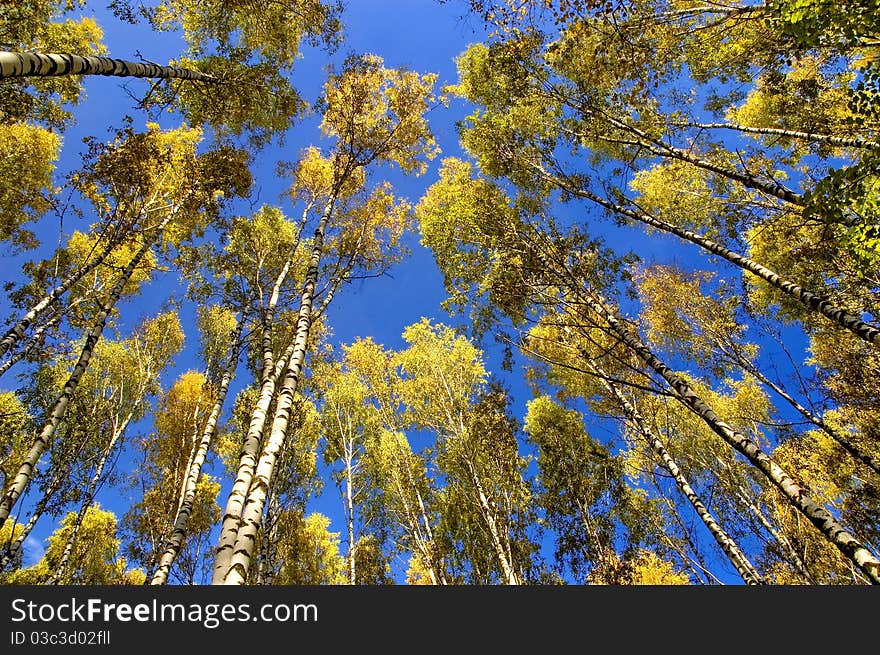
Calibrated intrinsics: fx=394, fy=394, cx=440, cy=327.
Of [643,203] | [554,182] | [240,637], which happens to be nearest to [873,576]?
[240,637]

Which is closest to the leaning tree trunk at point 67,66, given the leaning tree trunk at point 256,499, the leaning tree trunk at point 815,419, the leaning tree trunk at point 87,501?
the leaning tree trunk at point 256,499

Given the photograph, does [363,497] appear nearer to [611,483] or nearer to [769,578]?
[611,483]

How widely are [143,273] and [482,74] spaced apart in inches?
471

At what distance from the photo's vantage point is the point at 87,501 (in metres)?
9.02

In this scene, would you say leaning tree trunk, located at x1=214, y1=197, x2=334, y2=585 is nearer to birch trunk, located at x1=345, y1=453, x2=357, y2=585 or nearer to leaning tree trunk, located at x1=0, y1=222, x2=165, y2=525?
leaning tree trunk, located at x1=0, y1=222, x2=165, y2=525

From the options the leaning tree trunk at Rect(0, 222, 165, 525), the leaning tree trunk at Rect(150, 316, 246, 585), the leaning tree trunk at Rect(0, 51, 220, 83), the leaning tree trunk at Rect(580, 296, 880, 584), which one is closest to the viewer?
the leaning tree trunk at Rect(0, 51, 220, 83)

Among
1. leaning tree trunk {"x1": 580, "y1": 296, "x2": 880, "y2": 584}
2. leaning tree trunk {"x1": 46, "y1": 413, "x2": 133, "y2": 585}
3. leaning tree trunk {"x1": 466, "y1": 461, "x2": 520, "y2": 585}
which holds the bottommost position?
Answer: leaning tree trunk {"x1": 580, "y1": 296, "x2": 880, "y2": 584}

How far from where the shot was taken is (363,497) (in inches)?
578

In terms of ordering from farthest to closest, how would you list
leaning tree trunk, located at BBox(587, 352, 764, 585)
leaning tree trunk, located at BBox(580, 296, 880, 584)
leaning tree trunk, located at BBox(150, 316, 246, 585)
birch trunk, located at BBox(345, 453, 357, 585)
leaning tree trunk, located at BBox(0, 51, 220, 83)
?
birch trunk, located at BBox(345, 453, 357, 585) < leaning tree trunk, located at BBox(587, 352, 764, 585) < leaning tree trunk, located at BBox(150, 316, 246, 585) < leaning tree trunk, located at BBox(580, 296, 880, 584) < leaning tree trunk, located at BBox(0, 51, 220, 83)

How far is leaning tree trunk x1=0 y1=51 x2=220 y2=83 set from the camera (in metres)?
3.22

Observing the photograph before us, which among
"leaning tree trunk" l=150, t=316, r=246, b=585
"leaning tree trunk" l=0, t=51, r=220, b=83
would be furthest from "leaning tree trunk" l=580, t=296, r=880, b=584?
"leaning tree trunk" l=0, t=51, r=220, b=83

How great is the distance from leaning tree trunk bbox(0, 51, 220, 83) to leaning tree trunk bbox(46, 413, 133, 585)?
30.2 ft

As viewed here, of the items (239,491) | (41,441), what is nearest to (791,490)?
(239,491)

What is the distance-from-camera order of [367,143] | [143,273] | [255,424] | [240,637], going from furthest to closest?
[143,273], [367,143], [255,424], [240,637]
